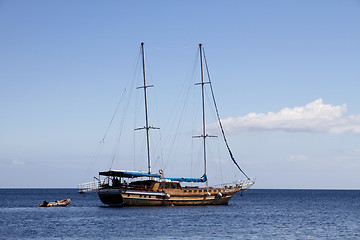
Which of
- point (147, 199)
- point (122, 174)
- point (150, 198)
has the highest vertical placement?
point (122, 174)

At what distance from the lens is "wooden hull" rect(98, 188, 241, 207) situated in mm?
74250

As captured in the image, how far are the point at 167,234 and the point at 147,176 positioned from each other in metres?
27.7

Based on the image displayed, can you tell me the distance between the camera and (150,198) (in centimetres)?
7600

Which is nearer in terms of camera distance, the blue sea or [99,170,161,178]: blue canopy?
the blue sea

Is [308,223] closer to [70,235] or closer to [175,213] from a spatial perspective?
[175,213]

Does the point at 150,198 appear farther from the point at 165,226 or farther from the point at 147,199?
the point at 165,226

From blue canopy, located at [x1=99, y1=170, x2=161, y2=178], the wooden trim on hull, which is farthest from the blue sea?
blue canopy, located at [x1=99, y1=170, x2=161, y2=178]

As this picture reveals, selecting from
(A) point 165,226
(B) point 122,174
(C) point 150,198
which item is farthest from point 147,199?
(A) point 165,226

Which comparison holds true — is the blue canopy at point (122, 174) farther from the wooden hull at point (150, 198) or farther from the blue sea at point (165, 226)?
the blue sea at point (165, 226)

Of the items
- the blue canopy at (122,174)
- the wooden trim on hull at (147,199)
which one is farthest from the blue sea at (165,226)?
the blue canopy at (122,174)

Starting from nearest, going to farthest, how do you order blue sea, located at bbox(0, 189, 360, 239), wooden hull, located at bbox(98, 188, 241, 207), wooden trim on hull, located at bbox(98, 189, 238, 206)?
blue sea, located at bbox(0, 189, 360, 239)
wooden hull, located at bbox(98, 188, 241, 207)
wooden trim on hull, located at bbox(98, 189, 238, 206)

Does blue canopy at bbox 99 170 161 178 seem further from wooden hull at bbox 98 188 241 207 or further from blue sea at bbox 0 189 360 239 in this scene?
blue sea at bbox 0 189 360 239

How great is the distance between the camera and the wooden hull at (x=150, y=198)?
74.2 metres

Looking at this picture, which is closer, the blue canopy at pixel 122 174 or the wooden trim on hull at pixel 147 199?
the blue canopy at pixel 122 174
